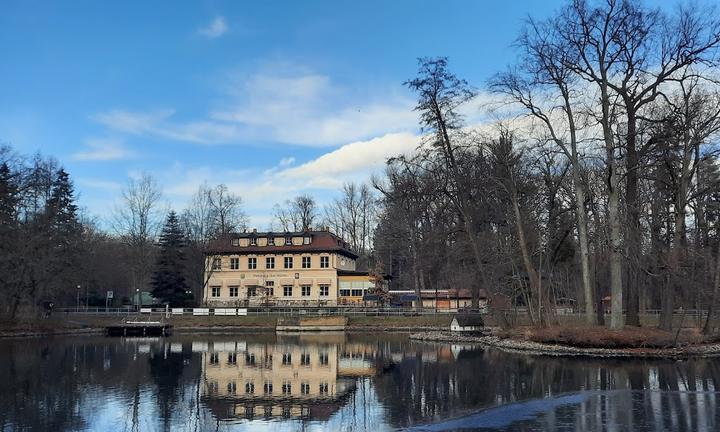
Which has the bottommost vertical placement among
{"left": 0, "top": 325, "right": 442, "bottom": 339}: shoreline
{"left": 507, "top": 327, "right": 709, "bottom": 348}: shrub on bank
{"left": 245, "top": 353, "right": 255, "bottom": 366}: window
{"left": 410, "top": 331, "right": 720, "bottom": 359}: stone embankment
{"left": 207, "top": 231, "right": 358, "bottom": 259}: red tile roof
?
{"left": 0, "top": 325, "right": 442, "bottom": 339}: shoreline

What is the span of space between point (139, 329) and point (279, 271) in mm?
20751

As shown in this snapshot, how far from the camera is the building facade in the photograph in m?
67.0

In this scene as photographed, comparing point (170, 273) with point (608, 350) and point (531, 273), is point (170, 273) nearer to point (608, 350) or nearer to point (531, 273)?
point (531, 273)

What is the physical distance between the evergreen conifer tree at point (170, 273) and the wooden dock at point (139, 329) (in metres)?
12.0

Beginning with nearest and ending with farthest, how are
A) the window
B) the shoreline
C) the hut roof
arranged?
1. the window
2. the hut roof
3. the shoreline

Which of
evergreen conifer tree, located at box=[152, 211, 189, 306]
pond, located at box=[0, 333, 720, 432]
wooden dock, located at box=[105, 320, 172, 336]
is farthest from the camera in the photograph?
evergreen conifer tree, located at box=[152, 211, 189, 306]

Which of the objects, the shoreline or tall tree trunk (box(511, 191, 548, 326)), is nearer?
tall tree trunk (box(511, 191, 548, 326))

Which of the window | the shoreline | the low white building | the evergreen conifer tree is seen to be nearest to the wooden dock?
the shoreline

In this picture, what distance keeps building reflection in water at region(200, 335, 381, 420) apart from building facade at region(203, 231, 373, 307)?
30582 mm

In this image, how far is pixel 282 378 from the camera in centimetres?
2086

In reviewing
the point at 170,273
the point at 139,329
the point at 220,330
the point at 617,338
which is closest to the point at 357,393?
the point at 617,338

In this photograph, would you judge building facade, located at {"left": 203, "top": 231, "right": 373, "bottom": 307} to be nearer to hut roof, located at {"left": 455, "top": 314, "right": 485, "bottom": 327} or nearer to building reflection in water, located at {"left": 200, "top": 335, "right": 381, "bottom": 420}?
hut roof, located at {"left": 455, "top": 314, "right": 485, "bottom": 327}

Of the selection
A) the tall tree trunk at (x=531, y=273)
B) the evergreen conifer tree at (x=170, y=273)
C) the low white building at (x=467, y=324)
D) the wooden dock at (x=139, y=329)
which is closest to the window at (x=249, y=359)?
the tall tree trunk at (x=531, y=273)

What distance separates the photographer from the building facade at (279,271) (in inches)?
2638
